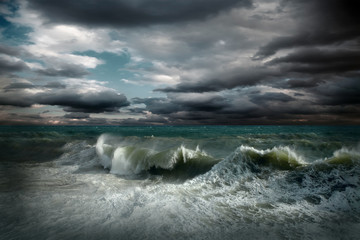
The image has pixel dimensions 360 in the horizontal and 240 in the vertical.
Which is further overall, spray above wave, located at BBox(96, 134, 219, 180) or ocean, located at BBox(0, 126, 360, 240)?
spray above wave, located at BBox(96, 134, 219, 180)

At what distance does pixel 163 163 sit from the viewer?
11.1 metres

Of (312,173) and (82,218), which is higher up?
(312,173)

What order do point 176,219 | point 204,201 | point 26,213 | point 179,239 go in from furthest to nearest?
point 204,201
point 26,213
point 176,219
point 179,239

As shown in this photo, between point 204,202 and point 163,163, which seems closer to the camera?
point 204,202

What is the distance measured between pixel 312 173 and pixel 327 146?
12.6m

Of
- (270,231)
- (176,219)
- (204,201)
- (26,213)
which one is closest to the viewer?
(270,231)

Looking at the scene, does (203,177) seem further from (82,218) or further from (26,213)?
(26,213)

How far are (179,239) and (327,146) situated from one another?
1828 centimetres

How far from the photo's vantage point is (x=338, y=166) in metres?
7.53

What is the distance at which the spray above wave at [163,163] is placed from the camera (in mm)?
10156

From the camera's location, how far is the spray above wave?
33.3ft

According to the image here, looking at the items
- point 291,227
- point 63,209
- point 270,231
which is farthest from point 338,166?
point 63,209

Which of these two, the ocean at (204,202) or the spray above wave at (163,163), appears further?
the spray above wave at (163,163)

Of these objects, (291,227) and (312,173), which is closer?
(291,227)
